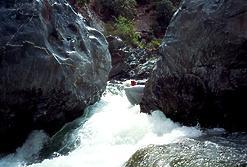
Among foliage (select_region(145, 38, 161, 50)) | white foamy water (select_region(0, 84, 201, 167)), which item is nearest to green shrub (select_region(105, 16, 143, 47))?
foliage (select_region(145, 38, 161, 50))

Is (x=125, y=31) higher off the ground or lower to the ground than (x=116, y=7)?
lower

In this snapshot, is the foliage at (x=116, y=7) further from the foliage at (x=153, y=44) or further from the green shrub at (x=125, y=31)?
the foliage at (x=153, y=44)

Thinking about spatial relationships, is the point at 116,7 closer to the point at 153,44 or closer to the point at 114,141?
the point at 153,44

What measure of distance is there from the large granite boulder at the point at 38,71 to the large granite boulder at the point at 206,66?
81.5 inches

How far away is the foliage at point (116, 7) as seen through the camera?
2366cm

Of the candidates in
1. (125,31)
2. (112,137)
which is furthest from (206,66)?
(125,31)

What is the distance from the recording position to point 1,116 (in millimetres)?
9422

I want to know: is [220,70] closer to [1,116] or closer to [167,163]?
[167,163]

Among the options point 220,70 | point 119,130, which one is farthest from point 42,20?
point 220,70

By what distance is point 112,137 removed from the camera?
9.33 metres

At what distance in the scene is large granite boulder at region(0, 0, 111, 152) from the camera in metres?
9.40

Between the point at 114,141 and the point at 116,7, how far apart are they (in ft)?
50.5

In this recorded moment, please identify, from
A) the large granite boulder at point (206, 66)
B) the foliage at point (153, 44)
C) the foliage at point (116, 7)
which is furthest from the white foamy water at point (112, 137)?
the foliage at point (116, 7)

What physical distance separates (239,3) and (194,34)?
1.04 meters
